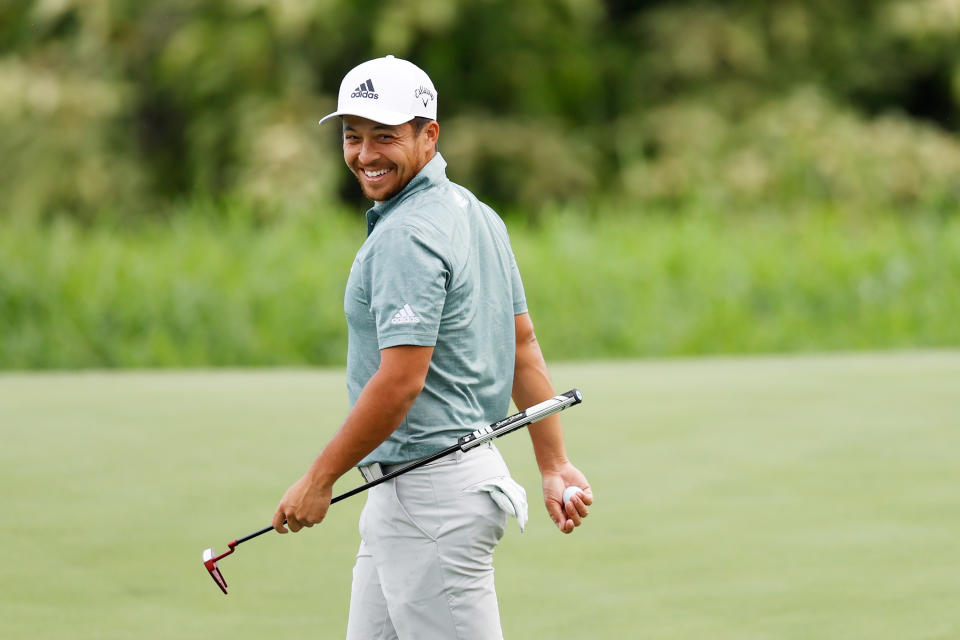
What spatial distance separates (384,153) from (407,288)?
324mm

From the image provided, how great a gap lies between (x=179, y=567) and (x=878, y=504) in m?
2.98

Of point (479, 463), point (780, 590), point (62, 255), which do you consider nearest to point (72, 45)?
point (62, 255)

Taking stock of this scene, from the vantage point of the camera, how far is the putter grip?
285 cm

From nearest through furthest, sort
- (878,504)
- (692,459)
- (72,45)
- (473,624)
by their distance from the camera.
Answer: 1. (473,624)
2. (878,504)
3. (692,459)
4. (72,45)

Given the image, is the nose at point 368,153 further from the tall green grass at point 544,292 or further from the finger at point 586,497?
the tall green grass at point 544,292

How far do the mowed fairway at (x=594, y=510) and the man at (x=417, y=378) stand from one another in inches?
66.4

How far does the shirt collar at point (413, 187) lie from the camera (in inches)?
113

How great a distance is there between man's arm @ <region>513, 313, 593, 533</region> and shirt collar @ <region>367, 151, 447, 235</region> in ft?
1.37

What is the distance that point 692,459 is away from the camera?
23.2 ft

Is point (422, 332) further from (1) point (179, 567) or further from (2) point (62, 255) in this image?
(2) point (62, 255)

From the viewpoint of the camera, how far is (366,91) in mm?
2814

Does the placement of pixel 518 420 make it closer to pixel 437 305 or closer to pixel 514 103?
pixel 437 305

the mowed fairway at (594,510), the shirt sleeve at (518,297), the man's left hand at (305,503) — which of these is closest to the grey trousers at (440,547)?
the man's left hand at (305,503)

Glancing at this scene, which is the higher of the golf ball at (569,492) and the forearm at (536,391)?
the forearm at (536,391)
